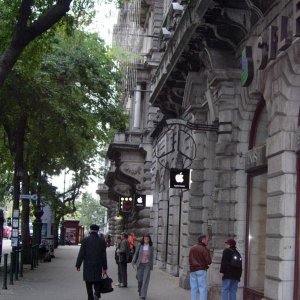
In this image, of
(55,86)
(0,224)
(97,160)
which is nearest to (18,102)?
(55,86)

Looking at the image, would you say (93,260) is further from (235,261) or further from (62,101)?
(62,101)

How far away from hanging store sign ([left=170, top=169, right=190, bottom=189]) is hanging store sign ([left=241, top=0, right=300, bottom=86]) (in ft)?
18.2

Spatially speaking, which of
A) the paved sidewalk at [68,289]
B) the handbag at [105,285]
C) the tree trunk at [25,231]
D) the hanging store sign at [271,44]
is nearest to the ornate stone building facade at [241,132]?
the hanging store sign at [271,44]

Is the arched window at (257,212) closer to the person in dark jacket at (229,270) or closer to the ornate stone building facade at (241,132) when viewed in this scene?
the ornate stone building facade at (241,132)

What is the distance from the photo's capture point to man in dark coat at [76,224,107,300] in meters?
12.0

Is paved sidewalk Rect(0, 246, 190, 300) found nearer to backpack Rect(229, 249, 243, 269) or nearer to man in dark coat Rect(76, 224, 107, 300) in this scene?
man in dark coat Rect(76, 224, 107, 300)

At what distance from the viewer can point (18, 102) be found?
2173 centimetres

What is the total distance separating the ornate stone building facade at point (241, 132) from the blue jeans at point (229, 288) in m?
0.67

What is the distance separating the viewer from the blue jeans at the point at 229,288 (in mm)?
12250

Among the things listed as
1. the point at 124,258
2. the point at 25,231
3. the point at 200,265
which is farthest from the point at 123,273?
the point at 25,231

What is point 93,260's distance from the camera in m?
12.1

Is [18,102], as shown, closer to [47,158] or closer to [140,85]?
[47,158]

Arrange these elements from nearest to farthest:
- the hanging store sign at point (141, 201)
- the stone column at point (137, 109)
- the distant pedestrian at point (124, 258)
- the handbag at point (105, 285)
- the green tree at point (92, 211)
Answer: the handbag at point (105, 285)
the distant pedestrian at point (124, 258)
the hanging store sign at point (141, 201)
the stone column at point (137, 109)
the green tree at point (92, 211)

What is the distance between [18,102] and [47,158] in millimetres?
8108
